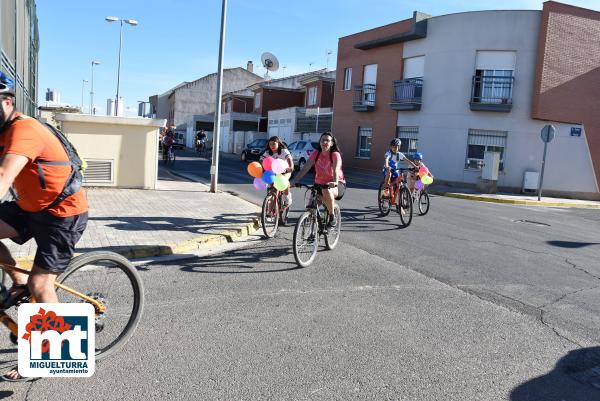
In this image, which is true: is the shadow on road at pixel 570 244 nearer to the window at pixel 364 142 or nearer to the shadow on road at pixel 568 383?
the shadow on road at pixel 568 383

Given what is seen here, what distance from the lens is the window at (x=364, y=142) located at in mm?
28625

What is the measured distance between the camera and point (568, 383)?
367 centimetres

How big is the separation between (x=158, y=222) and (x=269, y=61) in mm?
47379

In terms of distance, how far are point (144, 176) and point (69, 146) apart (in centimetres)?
1038

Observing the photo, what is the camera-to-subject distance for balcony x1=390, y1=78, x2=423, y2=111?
2508cm

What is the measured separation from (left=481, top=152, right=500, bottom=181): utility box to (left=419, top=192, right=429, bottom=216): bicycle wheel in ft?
30.6

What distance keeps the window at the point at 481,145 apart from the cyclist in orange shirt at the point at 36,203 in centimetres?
2188

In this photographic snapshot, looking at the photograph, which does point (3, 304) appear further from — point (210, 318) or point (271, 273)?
point (271, 273)

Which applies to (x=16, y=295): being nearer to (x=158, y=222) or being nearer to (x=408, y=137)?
(x=158, y=222)

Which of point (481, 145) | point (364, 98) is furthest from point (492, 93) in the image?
point (364, 98)

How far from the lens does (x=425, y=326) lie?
4637 mm

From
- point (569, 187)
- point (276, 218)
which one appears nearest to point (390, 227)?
point (276, 218)

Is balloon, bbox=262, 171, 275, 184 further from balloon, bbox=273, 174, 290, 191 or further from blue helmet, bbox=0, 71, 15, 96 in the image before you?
blue helmet, bbox=0, 71, 15, 96

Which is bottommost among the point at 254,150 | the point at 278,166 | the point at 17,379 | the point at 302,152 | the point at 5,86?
the point at 17,379
